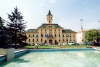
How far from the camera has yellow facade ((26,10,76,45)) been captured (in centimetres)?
6669

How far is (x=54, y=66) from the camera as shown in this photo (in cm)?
1094

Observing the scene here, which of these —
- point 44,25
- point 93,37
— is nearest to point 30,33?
point 44,25

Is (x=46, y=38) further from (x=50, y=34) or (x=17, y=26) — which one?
(x=17, y=26)

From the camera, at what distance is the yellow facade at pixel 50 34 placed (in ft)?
219

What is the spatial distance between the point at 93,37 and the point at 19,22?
2826cm

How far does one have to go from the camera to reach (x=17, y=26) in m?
34.1

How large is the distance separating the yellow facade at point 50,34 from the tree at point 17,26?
31.3 meters

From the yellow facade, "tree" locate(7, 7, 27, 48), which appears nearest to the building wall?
the yellow facade

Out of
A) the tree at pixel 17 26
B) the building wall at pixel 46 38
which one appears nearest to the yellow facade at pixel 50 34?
the building wall at pixel 46 38

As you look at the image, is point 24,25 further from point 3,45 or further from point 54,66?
point 54,66

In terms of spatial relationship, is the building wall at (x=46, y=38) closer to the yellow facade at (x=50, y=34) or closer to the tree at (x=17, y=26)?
the yellow facade at (x=50, y=34)

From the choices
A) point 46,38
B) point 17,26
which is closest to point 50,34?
point 46,38

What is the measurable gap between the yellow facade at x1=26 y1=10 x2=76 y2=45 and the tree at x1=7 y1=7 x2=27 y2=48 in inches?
1234

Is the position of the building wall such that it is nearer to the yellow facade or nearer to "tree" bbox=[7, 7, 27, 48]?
the yellow facade
